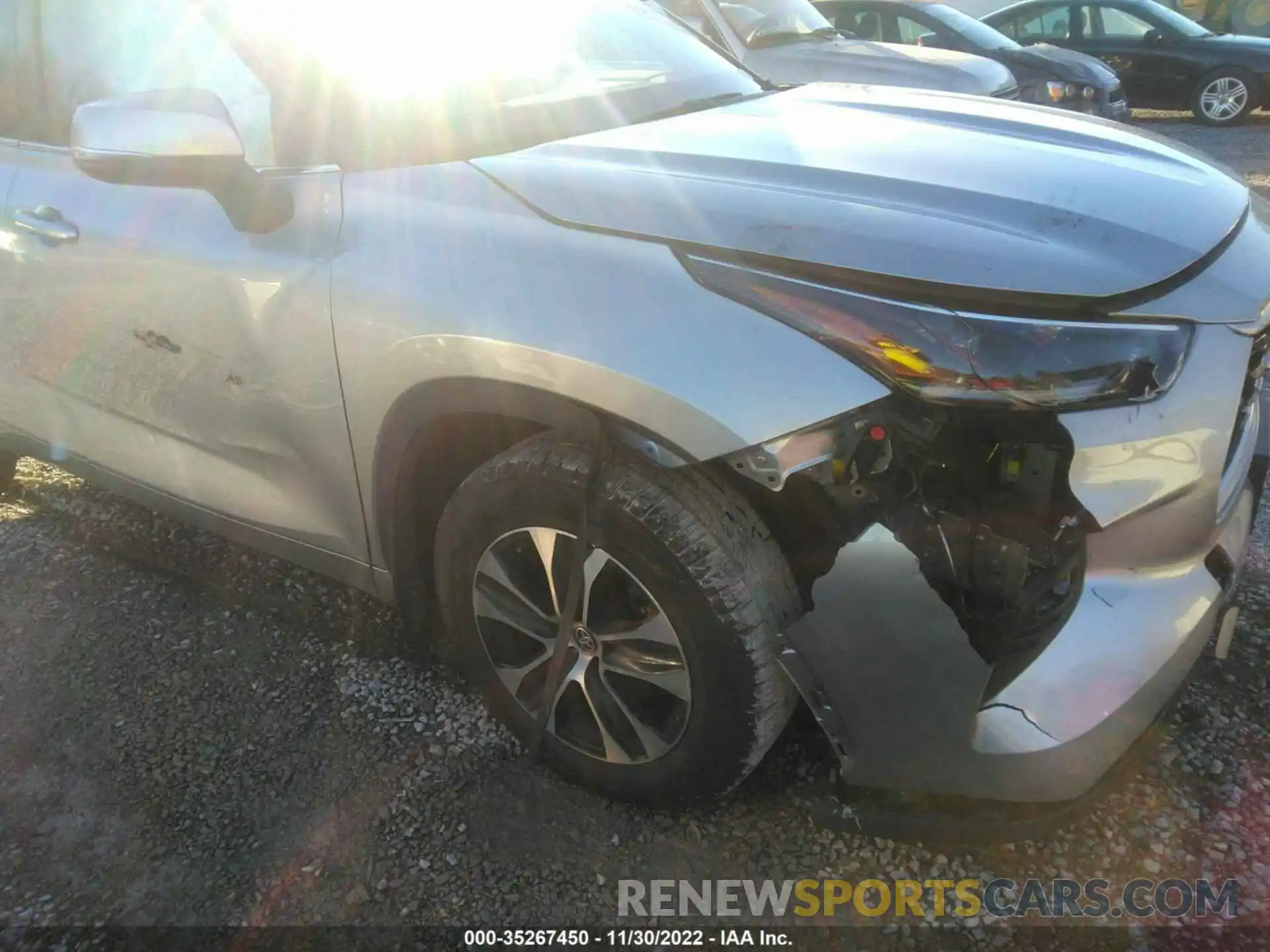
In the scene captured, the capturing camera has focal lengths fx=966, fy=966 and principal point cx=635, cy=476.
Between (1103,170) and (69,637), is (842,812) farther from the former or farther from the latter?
(69,637)

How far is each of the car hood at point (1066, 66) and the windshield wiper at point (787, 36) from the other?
2.26 meters

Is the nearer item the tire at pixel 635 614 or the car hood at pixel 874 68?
the tire at pixel 635 614

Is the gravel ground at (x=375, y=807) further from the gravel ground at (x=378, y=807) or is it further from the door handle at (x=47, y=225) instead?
the door handle at (x=47, y=225)

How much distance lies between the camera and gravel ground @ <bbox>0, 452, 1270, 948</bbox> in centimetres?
194

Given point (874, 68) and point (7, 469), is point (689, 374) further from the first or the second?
point (874, 68)

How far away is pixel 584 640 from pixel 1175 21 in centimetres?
1263

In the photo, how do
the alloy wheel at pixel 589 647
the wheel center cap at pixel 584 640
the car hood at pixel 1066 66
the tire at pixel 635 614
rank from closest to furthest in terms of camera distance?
the tire at pixel 635 614 < the alloy wheel at pixel 589 647 < the wheel center cap at pixel 584 640 < the car hood at pixel 1066 66

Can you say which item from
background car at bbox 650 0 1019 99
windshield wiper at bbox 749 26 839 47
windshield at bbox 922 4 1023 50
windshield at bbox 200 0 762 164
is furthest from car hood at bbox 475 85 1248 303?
windshield at bbox 922 4 1023 50

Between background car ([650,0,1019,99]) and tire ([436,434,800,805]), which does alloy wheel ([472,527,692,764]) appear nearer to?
tire ([436,434,800,805])

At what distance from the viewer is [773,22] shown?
6562 mm

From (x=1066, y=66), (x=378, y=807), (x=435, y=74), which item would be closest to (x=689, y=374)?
(x=435, y=74)

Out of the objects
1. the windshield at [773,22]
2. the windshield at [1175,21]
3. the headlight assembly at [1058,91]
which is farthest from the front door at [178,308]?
the windshield at [1175,21]

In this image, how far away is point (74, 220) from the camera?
243 cm

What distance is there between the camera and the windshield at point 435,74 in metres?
2.14
